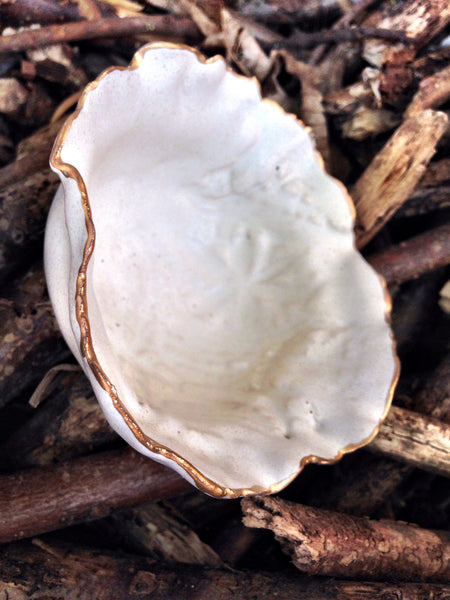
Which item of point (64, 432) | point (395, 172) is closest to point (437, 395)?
point (395, 172)

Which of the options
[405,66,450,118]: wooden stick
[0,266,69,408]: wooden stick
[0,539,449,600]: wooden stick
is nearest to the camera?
[0,539,449,600]: wooden stick

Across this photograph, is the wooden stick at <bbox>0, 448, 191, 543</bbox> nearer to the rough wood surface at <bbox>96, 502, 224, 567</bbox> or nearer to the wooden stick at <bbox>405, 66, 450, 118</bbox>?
the rough wood surface at <bbox>96, 502, 224, 567</bbox>

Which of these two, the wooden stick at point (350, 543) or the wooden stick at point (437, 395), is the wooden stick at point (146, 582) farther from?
the wooden stick at point (437, 395)

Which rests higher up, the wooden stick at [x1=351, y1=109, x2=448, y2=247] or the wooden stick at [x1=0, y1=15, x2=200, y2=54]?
the wooden stick at [x1=0, y1=15, x2=200, y2=54]

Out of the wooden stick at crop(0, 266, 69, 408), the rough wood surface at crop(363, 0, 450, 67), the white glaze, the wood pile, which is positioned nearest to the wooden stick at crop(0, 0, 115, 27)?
the wood pile

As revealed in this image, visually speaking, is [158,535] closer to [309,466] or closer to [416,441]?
[309,466]

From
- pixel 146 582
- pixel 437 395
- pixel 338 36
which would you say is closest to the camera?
pixel 146 582

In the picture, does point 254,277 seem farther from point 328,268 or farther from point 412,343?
point 412,343
